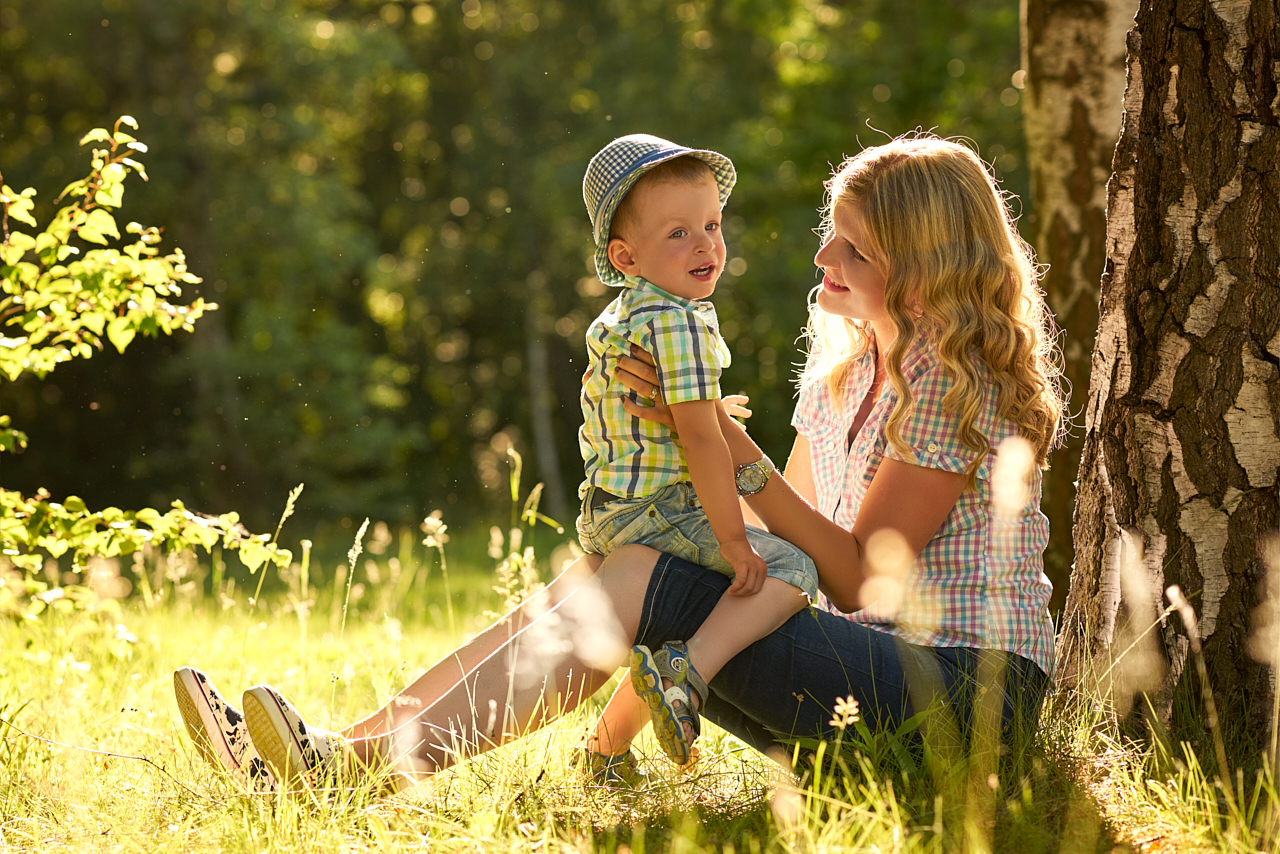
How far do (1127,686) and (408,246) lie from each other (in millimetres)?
17847

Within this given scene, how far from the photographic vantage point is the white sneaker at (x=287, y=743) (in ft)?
7.00

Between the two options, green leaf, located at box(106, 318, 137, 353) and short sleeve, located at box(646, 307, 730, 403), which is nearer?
short sleeve, located at box(646, 307, 730, 403)

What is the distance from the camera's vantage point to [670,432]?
8.18ft

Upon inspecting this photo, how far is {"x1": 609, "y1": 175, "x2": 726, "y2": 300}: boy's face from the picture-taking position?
250cm

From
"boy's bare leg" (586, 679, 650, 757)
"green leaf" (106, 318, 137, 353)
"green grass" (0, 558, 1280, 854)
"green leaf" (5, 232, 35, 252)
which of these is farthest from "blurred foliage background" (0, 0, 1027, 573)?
"green grass" (0, 558, 1280, 854)

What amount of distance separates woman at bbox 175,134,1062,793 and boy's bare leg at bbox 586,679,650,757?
1.1 inches

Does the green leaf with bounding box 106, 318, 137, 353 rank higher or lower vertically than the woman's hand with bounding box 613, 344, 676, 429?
higher

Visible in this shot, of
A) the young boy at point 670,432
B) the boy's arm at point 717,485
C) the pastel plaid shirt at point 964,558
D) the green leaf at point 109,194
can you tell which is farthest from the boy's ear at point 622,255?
the green leaf at point 109,194

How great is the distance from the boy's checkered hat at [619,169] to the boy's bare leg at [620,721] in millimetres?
1037

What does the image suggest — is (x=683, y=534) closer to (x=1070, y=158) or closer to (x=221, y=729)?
(x=221, y=729)

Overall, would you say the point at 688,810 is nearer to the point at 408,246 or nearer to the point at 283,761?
the point at 283,761

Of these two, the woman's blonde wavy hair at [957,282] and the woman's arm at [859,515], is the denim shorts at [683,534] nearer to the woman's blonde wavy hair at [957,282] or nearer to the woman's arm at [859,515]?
the woman's arm at [859,515]

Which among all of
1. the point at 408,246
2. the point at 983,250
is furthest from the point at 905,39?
the point at 983,250

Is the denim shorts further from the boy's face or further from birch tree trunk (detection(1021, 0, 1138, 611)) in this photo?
birch tree trunk (detection(1021, 0, 1138, 611))
